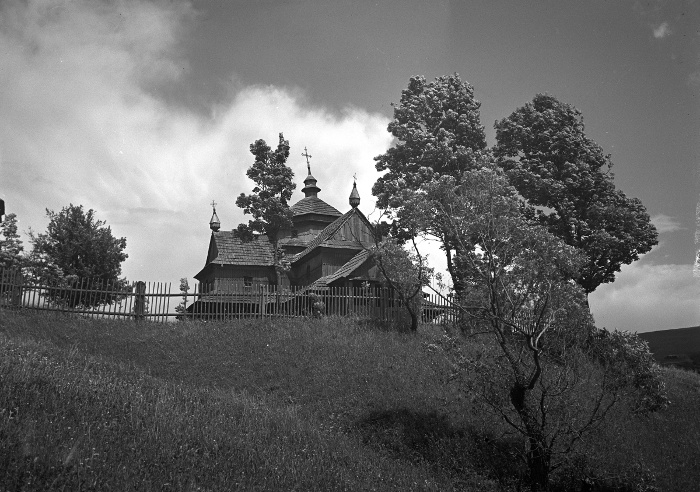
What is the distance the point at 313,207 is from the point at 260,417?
34.6m

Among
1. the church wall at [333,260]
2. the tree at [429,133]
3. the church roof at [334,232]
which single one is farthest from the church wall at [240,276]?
the tree at [429,133]

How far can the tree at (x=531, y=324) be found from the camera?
1458 cm

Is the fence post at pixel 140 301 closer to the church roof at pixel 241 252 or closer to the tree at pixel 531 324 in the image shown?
the church roof at pixel 241 252

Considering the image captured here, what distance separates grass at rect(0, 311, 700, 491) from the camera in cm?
991

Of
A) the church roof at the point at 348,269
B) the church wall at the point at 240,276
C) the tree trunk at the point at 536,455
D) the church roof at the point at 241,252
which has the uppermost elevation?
the church roof at the point at 241,252

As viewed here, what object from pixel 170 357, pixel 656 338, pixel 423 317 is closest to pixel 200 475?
pixel 170 357

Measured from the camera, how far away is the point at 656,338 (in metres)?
45.2

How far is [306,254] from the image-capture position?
4181 centimetres

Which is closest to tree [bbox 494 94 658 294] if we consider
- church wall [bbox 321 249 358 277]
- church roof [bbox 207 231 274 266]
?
church wall [bbox 321 249 358 277]

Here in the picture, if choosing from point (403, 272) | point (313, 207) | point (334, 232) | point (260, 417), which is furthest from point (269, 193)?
point (260, 417)

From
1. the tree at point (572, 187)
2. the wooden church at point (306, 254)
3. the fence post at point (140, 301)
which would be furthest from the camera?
the wooden church at point (306, 254)

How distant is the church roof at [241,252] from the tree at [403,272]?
17975 millimetres

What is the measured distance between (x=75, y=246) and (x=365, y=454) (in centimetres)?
3557

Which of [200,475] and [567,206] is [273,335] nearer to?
[200,475]
